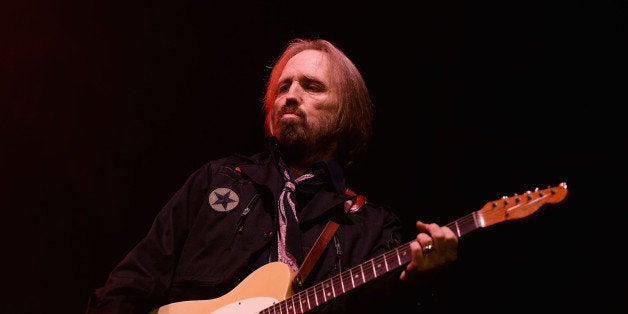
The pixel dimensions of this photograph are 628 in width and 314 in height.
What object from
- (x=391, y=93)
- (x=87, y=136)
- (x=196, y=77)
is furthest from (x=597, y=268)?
(x=87, y=136)

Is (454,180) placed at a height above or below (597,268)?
above

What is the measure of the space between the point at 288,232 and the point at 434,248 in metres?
0.65

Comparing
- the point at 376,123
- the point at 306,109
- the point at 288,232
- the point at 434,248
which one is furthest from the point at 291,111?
the point at 434,248

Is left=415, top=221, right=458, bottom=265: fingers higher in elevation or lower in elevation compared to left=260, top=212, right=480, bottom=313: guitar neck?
higher

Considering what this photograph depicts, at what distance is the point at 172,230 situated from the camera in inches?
83.7

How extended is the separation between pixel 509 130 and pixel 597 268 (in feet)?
2.73

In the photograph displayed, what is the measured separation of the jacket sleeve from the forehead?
2.61 feet

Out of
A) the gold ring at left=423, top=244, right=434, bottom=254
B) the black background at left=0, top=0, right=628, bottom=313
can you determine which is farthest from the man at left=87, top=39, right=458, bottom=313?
the black background at left=0, top=0, right=628, bottom=313

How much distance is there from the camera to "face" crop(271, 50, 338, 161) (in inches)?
98.8

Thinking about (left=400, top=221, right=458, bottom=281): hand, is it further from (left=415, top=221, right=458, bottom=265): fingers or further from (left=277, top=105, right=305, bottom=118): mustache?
(left=277, top=105, right=305, bottom=118): mustache

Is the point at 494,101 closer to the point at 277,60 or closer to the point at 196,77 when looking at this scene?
the point at 277,60

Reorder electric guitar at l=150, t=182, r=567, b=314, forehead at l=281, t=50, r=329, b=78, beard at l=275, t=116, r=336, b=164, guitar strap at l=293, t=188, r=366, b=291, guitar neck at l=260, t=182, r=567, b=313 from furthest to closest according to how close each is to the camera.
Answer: forehead at l=281, t=50, r=329, b=78 → beard at l=275, t=116, r=336, b=164 → guitar strap at l=293, t=188, r=366, b=291 → electric guitar at l=150, t=182, r=567, b=314 → guitar neck at l=260, t=182, r=567, b=313

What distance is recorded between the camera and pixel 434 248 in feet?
5.89

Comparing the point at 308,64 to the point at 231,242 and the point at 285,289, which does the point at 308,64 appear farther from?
the point at 285,289
